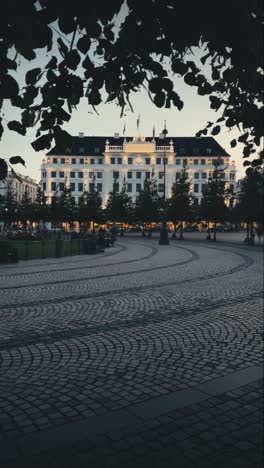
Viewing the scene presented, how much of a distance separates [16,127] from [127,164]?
85.8 metres

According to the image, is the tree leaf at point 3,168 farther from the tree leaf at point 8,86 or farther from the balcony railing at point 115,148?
the balcony railing at point 115,148

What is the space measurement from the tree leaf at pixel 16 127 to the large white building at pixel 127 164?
83.5 metres

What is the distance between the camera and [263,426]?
386cm

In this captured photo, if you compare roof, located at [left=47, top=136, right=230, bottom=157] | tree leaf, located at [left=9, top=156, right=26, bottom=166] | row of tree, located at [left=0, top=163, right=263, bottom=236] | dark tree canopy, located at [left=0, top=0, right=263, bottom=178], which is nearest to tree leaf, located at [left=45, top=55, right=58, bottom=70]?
dark tree canopy, located at [left=0, top=0, right=263, bottom=178]

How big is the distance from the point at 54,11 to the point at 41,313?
6744 mm

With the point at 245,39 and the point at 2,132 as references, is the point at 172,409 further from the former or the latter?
the point at 245,39

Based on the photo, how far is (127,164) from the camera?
87500 millimetres

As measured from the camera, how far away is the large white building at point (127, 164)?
86.8 m

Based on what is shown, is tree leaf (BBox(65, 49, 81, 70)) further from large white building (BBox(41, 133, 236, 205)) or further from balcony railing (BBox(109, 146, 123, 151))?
balcony railing (BBox(109, 146, 123, 151))

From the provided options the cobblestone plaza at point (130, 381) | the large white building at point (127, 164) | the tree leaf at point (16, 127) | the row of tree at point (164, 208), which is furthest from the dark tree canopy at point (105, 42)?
the large white building at point (127, 164)

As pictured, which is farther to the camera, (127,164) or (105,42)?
(127,164)

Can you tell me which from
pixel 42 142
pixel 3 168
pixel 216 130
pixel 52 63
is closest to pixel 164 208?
pixel 216 130

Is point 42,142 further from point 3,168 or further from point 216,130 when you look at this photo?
point 216,130

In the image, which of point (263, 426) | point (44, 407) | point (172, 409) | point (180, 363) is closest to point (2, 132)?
point (44, 407)
